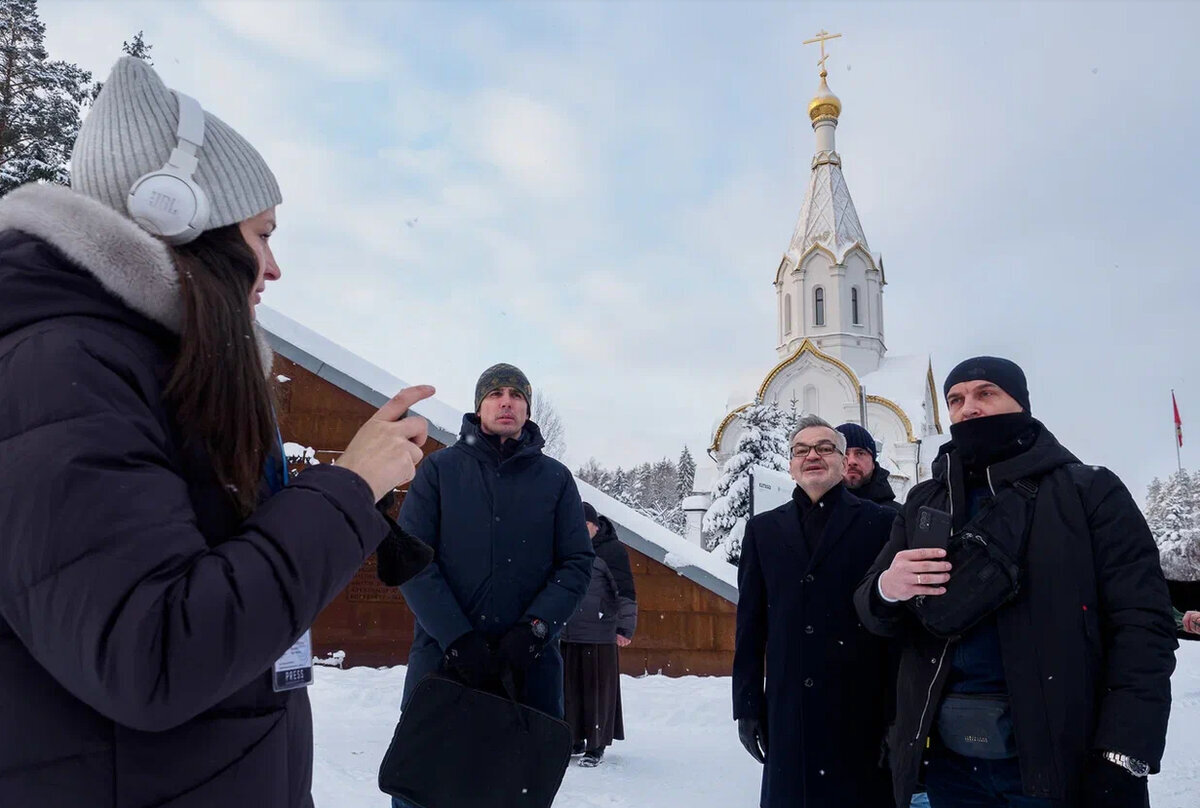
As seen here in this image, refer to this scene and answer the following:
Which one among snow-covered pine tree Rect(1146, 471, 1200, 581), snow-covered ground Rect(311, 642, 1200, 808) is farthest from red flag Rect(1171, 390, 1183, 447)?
snow-covered ground Rect(311, 642, 1200, 808)

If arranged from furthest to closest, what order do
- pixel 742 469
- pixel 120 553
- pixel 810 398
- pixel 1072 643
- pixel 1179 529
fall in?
pixel 1179 529, pixel 810 398, pixel 742 469, pixel 1072 643, pixel 120 553

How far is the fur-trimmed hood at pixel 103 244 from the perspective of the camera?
4.22 feet

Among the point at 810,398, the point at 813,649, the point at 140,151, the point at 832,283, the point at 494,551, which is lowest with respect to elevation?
the point at 813,649

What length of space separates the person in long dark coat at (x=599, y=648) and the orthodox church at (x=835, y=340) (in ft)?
105

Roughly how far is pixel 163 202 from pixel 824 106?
51584 mm

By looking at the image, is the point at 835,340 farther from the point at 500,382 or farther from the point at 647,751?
the point at 500,382

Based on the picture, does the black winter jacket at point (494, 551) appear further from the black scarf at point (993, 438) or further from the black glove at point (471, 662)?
the black scarf at point (993, 438)

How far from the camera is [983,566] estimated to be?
3020mm

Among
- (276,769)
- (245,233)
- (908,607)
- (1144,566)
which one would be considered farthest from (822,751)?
(245,233)

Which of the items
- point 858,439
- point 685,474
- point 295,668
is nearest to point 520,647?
point 295,668

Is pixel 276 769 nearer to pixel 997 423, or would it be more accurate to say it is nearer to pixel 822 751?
pixel 997 423

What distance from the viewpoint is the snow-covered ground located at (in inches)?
248

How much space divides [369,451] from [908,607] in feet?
8.04

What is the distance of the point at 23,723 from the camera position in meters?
1.18
